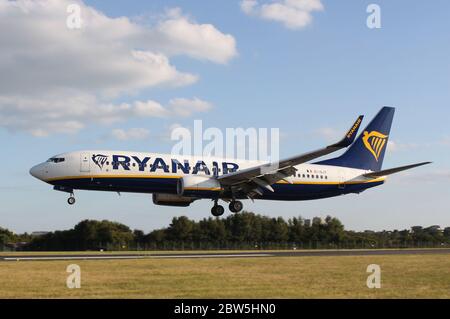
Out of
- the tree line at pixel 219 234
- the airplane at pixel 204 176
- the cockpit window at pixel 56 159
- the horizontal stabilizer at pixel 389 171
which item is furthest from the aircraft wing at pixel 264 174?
the tree line at pixel 219 234

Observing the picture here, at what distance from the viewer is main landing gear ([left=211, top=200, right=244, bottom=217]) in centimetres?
5312

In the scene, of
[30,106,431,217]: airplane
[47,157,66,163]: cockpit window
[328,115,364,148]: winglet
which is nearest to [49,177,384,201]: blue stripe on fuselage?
[30,106,431,217]: airplane

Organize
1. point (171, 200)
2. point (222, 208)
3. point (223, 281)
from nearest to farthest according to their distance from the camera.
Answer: point (223, 281) < point (171, 200) < point (222, 208)

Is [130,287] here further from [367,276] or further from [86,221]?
[86,221]

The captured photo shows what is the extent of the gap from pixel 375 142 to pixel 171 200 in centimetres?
2459

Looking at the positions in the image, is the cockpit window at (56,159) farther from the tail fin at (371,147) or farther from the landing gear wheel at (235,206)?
the tail fin at (371,147)

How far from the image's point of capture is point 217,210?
53656mm

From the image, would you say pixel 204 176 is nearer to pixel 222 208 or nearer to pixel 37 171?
pixel 222 208

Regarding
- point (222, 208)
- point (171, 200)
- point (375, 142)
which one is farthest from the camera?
point (375, 142)

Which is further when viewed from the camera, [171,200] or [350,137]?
[171,200]

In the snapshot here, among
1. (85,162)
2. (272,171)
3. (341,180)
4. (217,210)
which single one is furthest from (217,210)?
(85,162)

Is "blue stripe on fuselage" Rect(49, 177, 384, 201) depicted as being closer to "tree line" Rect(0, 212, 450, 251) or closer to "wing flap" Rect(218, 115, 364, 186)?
"wing flap" Rect(218, 115, 364, 186)
